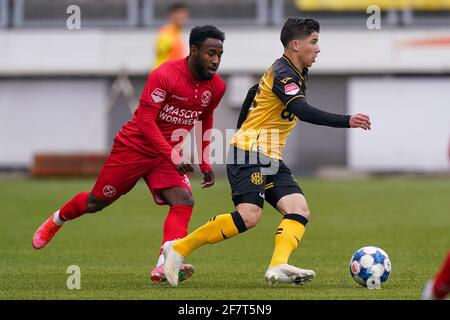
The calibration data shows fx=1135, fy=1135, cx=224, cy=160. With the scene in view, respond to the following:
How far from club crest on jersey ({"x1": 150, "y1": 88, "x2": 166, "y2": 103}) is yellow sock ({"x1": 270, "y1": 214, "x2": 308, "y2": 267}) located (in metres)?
1.39

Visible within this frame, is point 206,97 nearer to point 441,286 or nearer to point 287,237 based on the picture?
point 287,237

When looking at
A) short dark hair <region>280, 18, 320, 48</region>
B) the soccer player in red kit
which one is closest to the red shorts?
the soccer player in red kit

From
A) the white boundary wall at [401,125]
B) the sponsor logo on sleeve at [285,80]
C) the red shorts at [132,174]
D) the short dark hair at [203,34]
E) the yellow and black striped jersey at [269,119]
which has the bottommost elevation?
the white boundary wall at [401,125]

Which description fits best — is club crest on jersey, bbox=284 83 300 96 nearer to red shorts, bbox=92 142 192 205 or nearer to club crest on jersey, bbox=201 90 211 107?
club crest on jersey, bbox=201 90 211 107

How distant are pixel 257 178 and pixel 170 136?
111cm

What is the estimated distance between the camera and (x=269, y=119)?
8664 millimetres

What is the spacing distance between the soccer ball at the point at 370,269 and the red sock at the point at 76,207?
2.52 metres

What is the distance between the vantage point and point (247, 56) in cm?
2673

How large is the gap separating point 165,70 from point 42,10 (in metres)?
19.9

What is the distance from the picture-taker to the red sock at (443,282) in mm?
6391

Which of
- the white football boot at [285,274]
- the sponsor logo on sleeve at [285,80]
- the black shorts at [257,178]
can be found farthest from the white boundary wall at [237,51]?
the white football boot at [285,274]

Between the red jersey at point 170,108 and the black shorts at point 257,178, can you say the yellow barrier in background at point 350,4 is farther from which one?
the black shorts at point 257,178

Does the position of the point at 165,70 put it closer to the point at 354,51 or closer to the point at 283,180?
the point at 283,180

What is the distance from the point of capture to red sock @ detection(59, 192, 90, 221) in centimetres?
971
